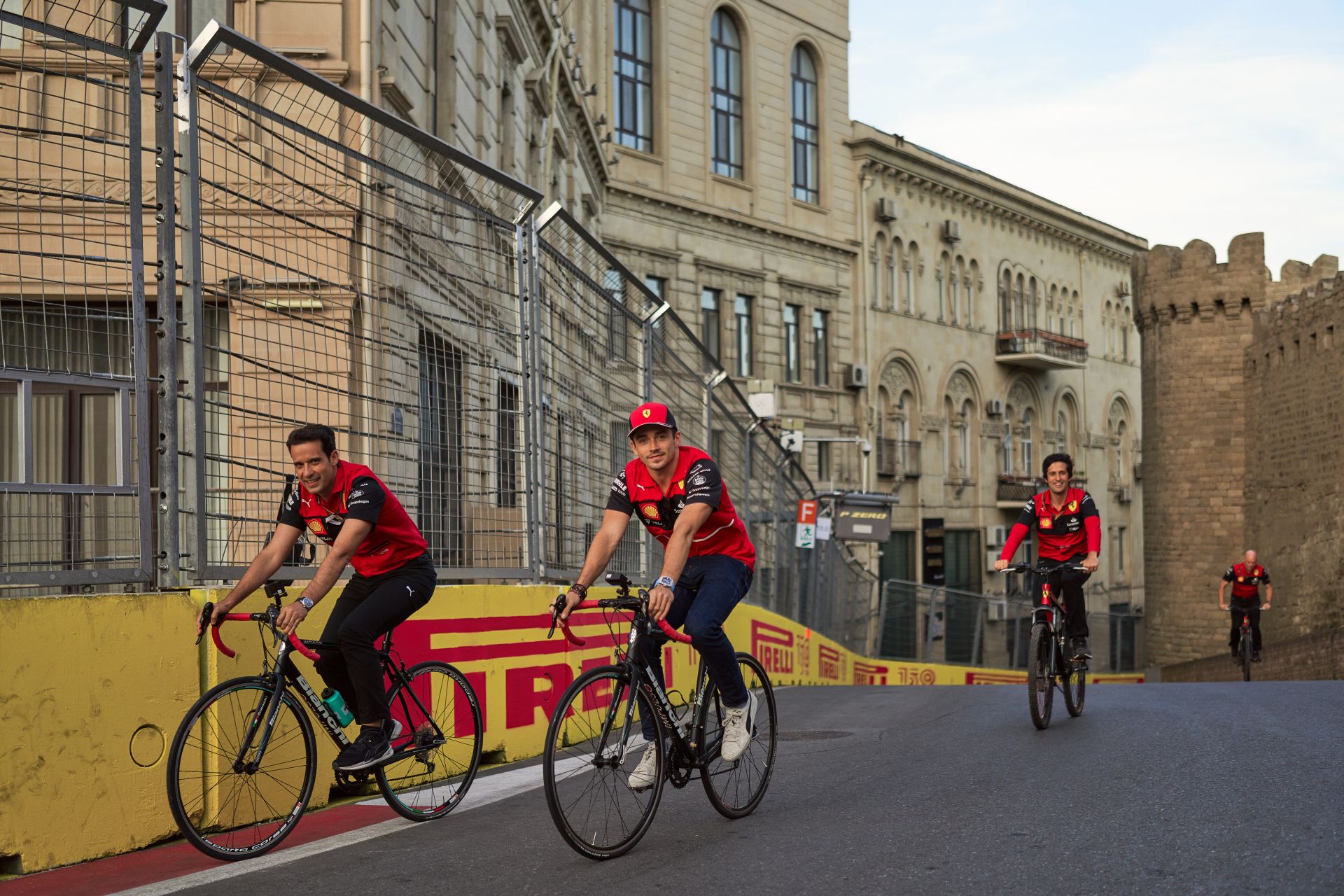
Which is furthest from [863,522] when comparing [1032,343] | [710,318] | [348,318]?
[348,318]

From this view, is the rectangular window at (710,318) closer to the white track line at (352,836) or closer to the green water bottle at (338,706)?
the white track line at (352,836)

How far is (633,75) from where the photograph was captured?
133 feet

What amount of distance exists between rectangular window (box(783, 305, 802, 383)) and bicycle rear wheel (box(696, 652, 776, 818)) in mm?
37769

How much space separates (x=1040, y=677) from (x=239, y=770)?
5.97 m

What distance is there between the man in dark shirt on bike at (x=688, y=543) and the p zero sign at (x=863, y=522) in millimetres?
26294

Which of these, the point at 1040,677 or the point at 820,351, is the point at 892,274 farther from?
the point at 1040,677

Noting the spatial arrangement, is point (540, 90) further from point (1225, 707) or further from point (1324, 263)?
point (1324, 263)

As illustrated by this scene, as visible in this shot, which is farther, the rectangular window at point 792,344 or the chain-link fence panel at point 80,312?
the rectangular window at point 792,344

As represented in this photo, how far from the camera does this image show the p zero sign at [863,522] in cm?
3344

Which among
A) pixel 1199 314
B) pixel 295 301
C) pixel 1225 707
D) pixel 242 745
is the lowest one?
pixel 1225 707

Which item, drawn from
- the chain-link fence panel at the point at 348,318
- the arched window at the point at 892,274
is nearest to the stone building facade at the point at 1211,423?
the arched window at the point at 892,274

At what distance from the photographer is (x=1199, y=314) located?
4909 cm

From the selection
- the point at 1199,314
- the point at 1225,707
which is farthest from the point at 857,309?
the point at 1225,707

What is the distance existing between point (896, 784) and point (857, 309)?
1612 inches
